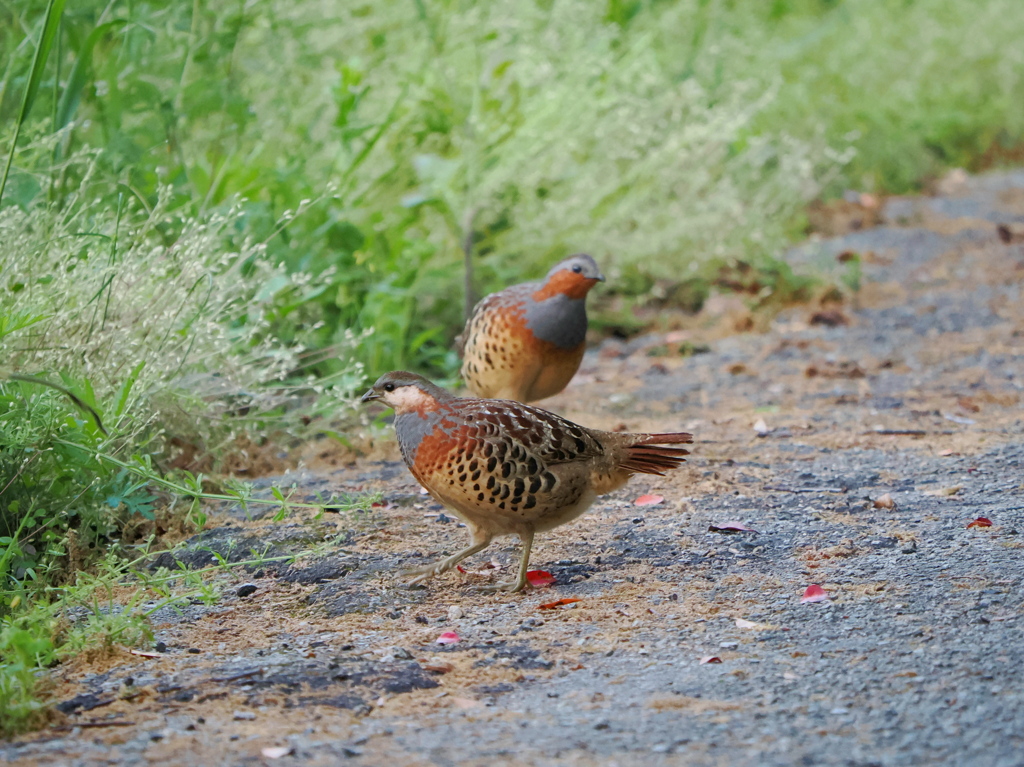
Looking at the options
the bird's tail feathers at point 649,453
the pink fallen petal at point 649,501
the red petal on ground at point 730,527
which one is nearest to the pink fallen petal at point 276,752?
the bird's tail feathers at point 649,453

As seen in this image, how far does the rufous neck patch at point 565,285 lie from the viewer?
463cm

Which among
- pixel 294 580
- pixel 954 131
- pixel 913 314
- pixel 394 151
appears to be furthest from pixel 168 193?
pixel 954 131

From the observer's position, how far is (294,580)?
336 cm

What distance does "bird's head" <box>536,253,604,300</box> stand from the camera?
462 centimetres

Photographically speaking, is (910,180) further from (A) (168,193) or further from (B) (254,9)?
(A) (168,193)

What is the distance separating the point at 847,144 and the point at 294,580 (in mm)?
7921

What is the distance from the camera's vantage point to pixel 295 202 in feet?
16.8

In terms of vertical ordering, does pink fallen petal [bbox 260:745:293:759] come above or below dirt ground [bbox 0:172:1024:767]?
above

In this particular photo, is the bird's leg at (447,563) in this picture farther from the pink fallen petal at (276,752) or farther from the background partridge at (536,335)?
the background partridge at (536,335)

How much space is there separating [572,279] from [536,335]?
27cm

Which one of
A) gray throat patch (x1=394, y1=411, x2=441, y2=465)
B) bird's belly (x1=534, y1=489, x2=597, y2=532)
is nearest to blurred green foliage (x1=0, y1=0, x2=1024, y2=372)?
gray throat patch (x1=394, y1=411, x2=441, y2=465)

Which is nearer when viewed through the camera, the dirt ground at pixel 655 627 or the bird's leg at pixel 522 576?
the dirt ground at pixel 655 627

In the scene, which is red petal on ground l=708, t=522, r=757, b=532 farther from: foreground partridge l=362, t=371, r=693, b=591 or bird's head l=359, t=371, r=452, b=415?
bird's head l=359, t=371, r=452, b=415

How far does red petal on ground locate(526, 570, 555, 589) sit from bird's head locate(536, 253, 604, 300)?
1569mm
